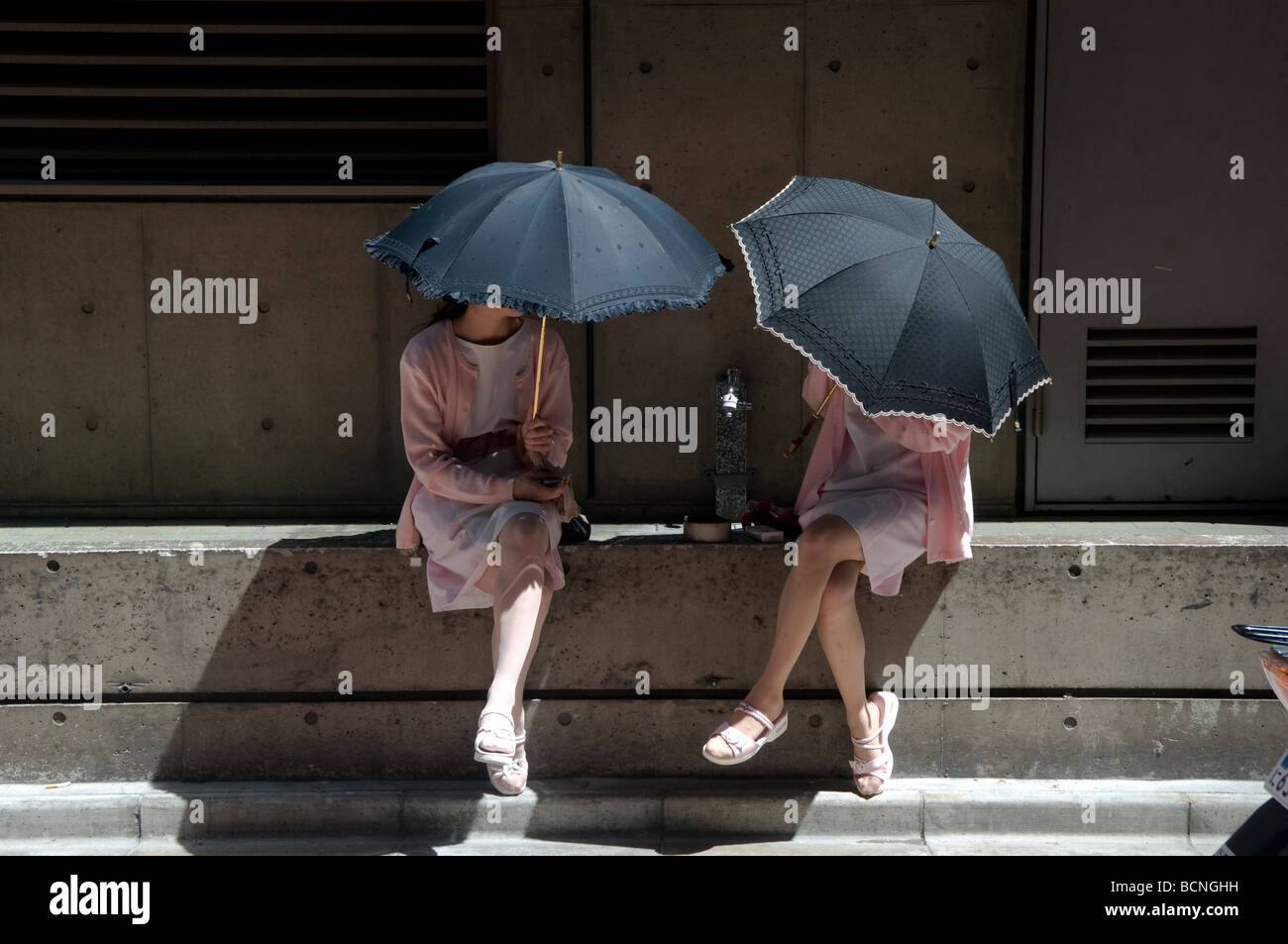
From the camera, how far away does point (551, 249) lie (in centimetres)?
389

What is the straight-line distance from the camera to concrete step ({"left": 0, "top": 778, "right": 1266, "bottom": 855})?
4559 millimetres

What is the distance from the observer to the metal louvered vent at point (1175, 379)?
538cm

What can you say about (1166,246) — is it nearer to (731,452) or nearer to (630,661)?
(731,452)

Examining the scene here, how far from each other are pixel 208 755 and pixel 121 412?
154cm

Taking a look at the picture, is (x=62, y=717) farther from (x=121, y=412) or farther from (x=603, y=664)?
(x=603, y=664)

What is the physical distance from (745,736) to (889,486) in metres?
0.97

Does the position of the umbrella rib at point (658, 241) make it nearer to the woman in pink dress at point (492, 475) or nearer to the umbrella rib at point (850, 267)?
the umbrella rib at point (850, 267)

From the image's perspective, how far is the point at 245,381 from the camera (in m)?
5.44

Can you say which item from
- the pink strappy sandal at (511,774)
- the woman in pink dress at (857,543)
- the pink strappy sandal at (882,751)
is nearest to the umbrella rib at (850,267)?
the woman in pink dress at (857,543)

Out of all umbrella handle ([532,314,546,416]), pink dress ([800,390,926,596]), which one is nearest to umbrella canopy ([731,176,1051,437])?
pink dress ([800,390,926,596])

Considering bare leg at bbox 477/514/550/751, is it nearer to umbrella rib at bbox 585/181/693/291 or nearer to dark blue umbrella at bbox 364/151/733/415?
dark blue umbrella at bbox 364/151/733/415

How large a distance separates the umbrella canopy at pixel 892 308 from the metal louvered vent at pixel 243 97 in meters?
1.82

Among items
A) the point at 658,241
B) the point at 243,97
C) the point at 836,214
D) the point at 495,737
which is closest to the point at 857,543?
the point at 836,214
